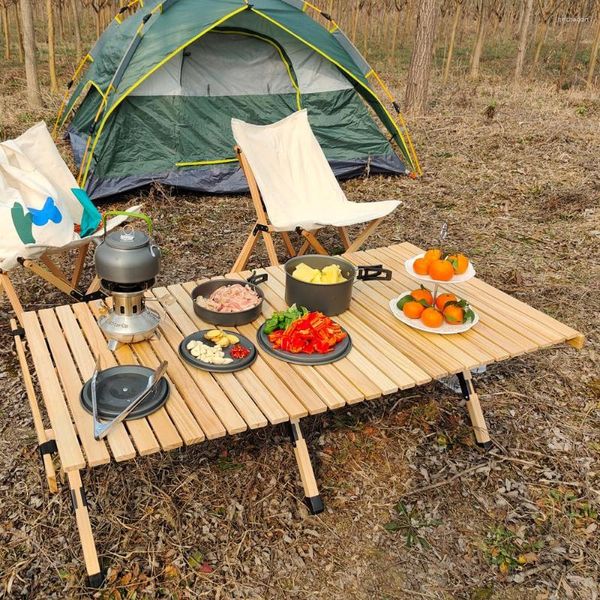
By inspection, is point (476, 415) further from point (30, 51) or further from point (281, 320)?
point (30, 51)

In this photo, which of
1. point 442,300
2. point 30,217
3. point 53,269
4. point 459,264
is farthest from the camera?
point 53,269

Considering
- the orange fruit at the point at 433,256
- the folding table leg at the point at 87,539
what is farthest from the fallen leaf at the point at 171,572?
the orange fruit at the point at 433,256

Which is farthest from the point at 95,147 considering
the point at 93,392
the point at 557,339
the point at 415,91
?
the point at 415,91

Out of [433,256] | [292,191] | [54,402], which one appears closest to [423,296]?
[433,256]

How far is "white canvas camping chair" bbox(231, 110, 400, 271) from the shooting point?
11.5 feet

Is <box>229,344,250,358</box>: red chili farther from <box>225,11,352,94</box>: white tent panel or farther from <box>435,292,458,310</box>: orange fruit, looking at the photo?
<box>225,11,352,94</box>: white tent panel

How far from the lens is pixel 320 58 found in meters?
5.42

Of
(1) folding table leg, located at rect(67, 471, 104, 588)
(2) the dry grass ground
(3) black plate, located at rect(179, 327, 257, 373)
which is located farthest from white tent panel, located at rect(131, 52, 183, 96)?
(1) folding table leg, located at rect(67, 471, 104, 588)

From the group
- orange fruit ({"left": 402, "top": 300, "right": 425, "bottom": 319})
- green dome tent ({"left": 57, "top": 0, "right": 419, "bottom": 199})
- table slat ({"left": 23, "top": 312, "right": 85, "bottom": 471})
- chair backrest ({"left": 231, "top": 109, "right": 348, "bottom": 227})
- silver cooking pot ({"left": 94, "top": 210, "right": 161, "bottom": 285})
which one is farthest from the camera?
green dome tent ({"left": 57, "top": 0, "right": 419, "bottom": 199})

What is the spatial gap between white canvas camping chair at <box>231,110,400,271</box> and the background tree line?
3.21 m

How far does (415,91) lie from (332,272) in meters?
5.94

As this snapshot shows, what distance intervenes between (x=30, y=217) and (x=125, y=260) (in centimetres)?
131

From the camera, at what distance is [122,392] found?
1.89m

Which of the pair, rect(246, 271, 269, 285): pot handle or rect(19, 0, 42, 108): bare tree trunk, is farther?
rect(19, 0, 42, 108): bare tree trunk
